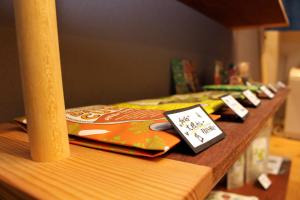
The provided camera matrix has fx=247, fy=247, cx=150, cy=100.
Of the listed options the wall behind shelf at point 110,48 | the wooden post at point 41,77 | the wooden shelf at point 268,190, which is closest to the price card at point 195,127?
the wooden post at point 41,77

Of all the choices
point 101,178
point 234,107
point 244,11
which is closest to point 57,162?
point 101,178

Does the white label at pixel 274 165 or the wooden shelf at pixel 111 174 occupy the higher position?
the wooden shelf at pixel 111 174

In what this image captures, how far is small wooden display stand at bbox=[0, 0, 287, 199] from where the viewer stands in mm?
199

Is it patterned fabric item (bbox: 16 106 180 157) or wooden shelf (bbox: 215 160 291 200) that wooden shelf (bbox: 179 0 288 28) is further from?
patterned fabric item (bbox: 16 106 180 157)

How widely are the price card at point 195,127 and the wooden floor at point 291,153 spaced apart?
0.97 metres

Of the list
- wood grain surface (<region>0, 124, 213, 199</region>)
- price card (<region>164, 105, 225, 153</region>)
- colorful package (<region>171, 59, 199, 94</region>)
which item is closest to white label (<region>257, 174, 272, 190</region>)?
colorful package (<region>171, 59, 199, 94</region>)

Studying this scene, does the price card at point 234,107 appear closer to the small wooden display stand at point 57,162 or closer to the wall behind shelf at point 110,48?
the small wooden display stand at point 57,162

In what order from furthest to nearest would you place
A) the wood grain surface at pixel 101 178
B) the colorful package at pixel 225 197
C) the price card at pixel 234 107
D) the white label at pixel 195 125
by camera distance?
Answer: the colorful package at pixel 225 197 → the price card at pixel 234 107 → the white label at pixel 195 125 → the wood grain surface at pixel 101 178

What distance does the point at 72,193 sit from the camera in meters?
0.19

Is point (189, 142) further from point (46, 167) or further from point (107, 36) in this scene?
point (107, 36)

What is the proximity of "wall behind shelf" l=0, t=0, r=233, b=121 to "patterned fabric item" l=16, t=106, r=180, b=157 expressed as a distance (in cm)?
19

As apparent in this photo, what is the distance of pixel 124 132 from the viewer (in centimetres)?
31

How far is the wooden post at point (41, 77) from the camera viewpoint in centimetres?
24

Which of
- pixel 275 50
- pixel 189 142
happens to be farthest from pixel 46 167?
pixel 275 50
